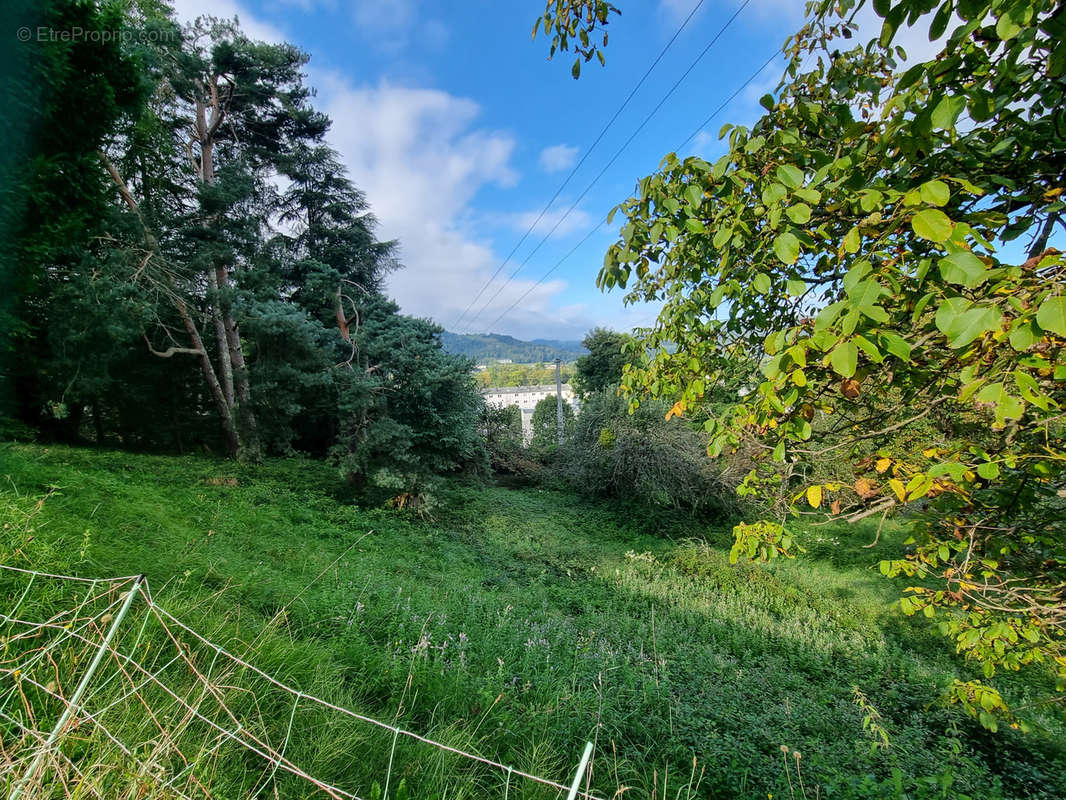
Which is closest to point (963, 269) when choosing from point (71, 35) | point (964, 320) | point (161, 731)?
point (964, 320)

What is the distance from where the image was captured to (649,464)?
10.3 meters

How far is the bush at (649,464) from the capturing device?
32.7ft

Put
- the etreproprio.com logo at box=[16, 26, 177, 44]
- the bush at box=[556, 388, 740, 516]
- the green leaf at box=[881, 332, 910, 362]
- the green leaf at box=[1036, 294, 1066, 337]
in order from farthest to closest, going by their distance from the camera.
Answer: the bush at box=[556, 388, 740, 516], the etreproprio.com logo at box=[16, 26, 177, 44], the green leaf at box=[881, 332, 910, 362], the green leaf at box=[1036, 294, 1066, 337]

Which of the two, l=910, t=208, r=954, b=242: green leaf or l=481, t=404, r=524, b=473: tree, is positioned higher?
l=910, t=208, r=954, b=242: green leaf

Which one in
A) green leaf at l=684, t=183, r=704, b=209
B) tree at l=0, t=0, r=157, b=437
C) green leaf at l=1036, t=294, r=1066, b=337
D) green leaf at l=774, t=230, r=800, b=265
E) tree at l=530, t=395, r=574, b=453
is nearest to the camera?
green leaf at l=1036, t=294, r=1066, b=337

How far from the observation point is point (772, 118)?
143cm

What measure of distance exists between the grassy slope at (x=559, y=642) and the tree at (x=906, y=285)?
56.3 inches

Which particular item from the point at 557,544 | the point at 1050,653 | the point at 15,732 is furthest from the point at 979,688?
the point at 557,544

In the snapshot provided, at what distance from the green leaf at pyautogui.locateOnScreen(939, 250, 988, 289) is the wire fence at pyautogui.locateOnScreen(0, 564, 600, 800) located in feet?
4.72

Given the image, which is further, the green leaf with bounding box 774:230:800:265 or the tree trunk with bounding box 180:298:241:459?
the tree trunk with bounding box 180:298:241:459

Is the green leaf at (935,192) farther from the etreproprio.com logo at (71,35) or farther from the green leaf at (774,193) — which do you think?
the etreproprio.com logo at (71,35)

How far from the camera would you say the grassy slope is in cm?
229

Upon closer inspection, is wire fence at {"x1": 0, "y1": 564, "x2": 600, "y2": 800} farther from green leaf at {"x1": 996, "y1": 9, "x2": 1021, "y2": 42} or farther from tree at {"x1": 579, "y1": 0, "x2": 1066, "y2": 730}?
green leaf at {"x1": 996, "y1": 9, "x2": 1021, "y2": 42}

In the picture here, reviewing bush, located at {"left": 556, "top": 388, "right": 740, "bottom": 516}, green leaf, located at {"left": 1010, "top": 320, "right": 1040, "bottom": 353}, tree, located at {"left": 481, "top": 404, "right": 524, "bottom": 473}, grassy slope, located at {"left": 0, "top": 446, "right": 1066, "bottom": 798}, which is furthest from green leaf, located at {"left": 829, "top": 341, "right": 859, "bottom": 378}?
tree, located at {"left": 481, "top": 404, "right": 524, "bottom": 473}
